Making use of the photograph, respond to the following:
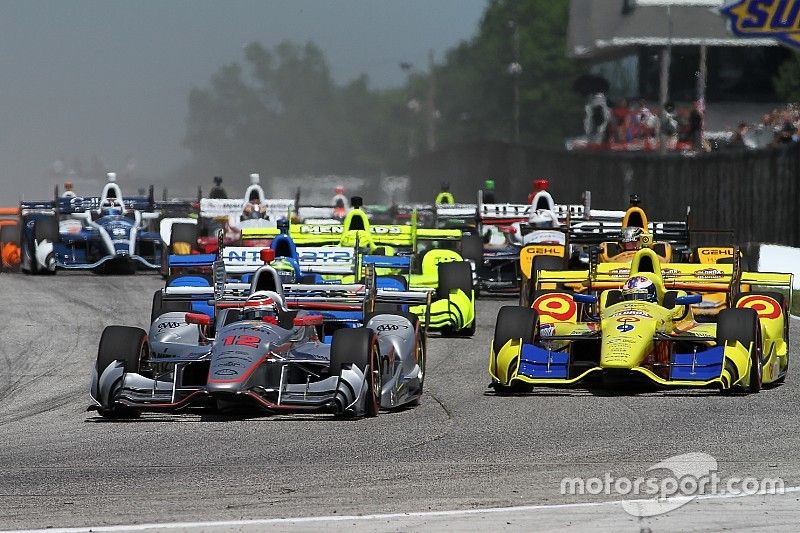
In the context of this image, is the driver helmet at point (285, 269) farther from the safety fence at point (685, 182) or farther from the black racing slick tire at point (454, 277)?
the safety fence at point (685, 182)

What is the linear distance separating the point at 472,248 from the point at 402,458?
1510cm

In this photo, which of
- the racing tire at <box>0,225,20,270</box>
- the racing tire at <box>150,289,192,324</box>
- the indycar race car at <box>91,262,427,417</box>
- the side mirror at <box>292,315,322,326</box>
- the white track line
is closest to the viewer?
the white track line

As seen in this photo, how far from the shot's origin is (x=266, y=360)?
41.1 ft

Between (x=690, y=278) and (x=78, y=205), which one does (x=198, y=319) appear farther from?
(x=78, y=205)

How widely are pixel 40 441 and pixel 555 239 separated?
14.4 meters

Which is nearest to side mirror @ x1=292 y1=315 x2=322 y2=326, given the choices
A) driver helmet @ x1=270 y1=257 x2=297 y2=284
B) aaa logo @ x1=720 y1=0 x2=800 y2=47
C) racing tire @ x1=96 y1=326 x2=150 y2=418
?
racing tire @ x1=96 y1=326 x2=150 y2=418

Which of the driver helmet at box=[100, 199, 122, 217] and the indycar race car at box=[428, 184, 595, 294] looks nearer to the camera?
the indycar race car at box=[428, 184, 595, 294]

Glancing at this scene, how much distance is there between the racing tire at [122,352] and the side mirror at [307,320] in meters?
1.31

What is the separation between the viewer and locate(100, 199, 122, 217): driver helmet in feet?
96.8

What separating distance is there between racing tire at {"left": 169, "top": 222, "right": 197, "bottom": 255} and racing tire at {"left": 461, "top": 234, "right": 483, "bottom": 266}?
573 centimetres

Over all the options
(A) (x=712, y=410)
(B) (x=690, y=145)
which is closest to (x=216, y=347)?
(A) (x=712, y=410)

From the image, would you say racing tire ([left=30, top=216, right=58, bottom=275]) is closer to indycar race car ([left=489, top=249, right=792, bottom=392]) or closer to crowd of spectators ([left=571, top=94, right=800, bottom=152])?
crowd of spectators ([left=571, top=94, right=800, bottom=152])

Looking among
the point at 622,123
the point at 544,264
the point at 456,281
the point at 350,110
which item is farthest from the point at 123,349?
the point at 350,110

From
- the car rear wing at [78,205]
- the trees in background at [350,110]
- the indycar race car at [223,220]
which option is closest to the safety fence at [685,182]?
the indycar race car at [223,220]
